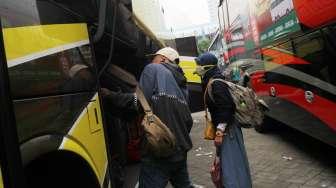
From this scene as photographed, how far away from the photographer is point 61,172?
2998 mm

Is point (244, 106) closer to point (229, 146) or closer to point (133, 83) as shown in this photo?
point (229, 146)

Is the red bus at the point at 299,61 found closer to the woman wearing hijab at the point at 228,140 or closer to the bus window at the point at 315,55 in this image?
the bus window at the point at 315,55

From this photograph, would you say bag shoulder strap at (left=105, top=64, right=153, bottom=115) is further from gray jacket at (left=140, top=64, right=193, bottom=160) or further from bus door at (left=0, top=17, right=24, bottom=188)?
bus door at (left=0, top=17, right=24, bottom=188)

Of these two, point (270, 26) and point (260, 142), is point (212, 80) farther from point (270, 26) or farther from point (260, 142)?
point (260, 142)

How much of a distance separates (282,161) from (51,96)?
228 inches

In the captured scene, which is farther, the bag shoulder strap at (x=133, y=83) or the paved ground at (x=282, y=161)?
the paved ground at (x=282, y=161)

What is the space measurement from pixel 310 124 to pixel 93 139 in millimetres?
4071

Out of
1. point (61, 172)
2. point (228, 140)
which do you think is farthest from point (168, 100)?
point (61, 172)

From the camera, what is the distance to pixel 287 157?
8133mm

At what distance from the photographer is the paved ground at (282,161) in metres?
6.61

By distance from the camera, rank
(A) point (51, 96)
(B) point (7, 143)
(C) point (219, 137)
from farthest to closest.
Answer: (C) point (219, 137) → (A) point (51, 96) → (B) point (7, 143)

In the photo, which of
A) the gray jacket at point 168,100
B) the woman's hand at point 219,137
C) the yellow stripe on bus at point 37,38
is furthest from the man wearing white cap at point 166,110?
the yellow stripe on bus at point 37,38

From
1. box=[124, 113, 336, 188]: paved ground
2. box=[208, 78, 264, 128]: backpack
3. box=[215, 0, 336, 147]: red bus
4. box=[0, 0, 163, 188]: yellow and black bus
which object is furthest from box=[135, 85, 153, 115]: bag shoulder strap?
box=[124, 113, 336, 188]: paved ground

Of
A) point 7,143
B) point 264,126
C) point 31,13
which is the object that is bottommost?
point 264,126
